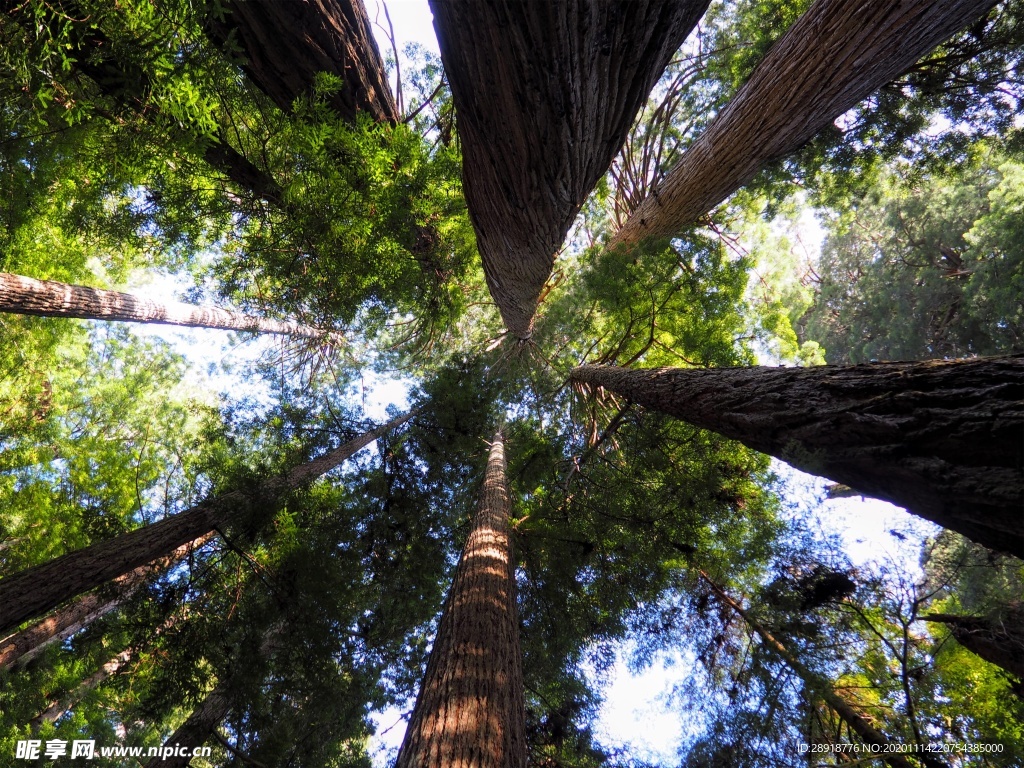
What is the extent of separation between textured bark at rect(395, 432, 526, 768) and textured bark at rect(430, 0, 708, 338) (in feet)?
9.27

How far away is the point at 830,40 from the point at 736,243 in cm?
415

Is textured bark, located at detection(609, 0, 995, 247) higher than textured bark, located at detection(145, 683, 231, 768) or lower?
higher

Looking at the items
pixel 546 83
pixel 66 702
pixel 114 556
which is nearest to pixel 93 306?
pixel 114 556

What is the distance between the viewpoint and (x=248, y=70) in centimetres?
330

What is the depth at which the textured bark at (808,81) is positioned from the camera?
9.66 ft

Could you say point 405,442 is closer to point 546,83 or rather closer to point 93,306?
point 93,306

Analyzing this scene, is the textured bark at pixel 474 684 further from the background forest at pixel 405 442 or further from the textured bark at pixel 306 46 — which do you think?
the textured bark at pixel 306 46

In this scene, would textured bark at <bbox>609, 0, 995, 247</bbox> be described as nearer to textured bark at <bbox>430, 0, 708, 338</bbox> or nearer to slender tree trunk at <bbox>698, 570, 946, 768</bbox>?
textured bark at <bbox>430, 0, 708, 338</bbox>

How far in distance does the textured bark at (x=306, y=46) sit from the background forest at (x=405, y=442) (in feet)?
0.10

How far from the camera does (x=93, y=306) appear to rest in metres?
5.07

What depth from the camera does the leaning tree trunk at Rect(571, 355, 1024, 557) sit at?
1.09 metres

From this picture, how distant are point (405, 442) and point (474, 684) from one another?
4.14 m

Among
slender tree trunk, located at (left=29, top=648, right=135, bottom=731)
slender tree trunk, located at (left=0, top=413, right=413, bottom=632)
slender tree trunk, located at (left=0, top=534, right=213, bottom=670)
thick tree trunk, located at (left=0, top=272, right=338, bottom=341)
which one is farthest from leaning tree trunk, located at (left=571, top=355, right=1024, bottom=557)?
slender tree trunk, located at (left=29, top=648, right=135, bottom=731)

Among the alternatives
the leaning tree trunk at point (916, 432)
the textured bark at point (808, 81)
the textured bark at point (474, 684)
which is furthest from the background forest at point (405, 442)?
the leaning tree trunk at point (916, 432)
